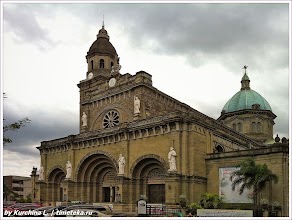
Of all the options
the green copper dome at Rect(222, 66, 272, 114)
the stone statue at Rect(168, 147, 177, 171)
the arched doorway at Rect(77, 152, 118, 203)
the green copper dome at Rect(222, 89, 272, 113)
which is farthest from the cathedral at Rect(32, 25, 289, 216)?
the green copper dome at Rect(222, 89, 272, 113)

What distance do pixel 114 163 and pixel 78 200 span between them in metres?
6.74

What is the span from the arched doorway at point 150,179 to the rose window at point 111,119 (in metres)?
8.29

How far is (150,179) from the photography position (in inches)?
1544

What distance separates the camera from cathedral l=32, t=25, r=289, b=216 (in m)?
35.1

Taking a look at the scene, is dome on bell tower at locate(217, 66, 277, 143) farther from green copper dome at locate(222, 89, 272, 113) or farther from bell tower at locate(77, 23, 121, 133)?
bell tower at locate(77, 23, 121, 133)

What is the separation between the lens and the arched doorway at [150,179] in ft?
126

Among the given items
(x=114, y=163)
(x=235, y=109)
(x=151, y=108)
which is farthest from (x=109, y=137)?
(x=235, y=109)

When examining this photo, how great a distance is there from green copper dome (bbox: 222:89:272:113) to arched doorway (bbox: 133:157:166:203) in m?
30.7

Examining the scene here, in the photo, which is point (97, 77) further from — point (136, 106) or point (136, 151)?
point (136, 151)

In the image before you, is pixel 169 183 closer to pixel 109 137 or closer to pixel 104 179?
pixel 109 137

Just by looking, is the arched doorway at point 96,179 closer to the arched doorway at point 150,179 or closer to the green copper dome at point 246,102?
the arched doorway at point 150,179

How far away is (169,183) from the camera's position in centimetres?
3497

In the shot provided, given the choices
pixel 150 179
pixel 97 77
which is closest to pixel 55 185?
pixel 97 77

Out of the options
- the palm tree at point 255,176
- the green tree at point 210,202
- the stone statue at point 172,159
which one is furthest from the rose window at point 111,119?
the palm tree at point 255,176
